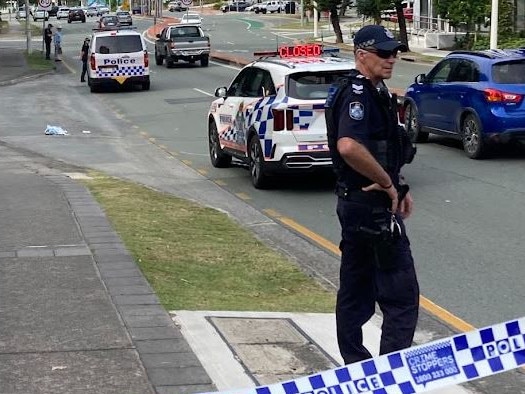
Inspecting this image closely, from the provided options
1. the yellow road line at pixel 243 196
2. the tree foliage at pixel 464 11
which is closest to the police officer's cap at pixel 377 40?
the yellow road line at pixel 243 196

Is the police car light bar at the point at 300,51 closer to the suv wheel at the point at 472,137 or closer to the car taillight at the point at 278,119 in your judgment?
the car taillight at the point at 278,119

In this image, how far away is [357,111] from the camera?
5.12m

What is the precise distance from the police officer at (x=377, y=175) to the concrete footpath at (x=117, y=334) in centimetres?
73

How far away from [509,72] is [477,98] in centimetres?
66

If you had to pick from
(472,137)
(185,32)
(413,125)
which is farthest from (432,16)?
(472,137)

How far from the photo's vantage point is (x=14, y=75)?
41.7 metres

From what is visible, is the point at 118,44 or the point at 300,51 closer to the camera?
the point at 300,51

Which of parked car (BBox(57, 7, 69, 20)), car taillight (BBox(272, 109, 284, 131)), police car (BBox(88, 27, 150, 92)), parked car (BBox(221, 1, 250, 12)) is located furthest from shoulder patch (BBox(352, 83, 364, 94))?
parked car (BBox(221, 1, 250, 12))

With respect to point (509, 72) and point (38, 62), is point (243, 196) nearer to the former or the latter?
point (509, 72)

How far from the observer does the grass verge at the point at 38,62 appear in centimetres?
4525

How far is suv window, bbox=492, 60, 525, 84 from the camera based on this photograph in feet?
52.0

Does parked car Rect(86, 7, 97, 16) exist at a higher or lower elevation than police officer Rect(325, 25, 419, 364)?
lower

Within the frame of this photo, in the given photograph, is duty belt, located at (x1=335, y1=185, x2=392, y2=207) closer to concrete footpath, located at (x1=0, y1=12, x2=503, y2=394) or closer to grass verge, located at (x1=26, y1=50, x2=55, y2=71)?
concrete footpath, located at (x1=0, y1=12, x2=503, y2=394)

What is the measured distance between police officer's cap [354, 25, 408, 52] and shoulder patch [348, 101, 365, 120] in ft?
1.03
